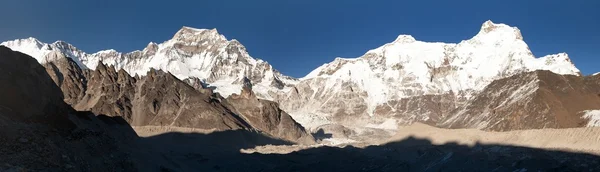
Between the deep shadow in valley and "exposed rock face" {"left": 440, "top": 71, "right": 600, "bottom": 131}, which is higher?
"exposed rock face" {"left": 440, "top": 71, "right": 600, "bottom": 131}

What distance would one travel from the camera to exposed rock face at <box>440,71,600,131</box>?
15243 cm

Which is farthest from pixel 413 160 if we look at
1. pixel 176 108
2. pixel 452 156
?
pixel 176 108

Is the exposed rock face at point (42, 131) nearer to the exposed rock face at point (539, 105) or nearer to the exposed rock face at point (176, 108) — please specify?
the exposed rock face at point (176, 108)

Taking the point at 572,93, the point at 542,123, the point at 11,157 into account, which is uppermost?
the point at 572,93

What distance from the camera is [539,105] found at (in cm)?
16025

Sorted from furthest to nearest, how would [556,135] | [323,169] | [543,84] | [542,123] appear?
[543,84] < [542,123] < [323,169] < [556,135]

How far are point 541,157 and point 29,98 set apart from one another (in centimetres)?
4672

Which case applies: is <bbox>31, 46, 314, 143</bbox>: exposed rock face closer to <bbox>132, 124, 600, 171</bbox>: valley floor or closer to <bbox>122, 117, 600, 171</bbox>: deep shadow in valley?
<bbox>122, 117, 600, 171</bbox>: deep shadow in valley

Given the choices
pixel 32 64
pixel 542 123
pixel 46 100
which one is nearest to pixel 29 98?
pixel 46 100

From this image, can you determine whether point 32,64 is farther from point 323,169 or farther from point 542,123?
point 542,123

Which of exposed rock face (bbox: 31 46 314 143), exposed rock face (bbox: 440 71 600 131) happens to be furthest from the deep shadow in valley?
exposed rock face (bbox: 440 71 600 131)

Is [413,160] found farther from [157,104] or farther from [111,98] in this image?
[111,98]

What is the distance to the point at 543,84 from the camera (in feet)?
582

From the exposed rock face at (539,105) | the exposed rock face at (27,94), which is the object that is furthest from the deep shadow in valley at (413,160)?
the exposed rock face at (539,105)
